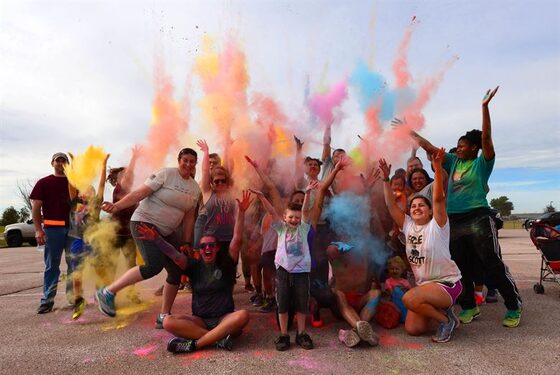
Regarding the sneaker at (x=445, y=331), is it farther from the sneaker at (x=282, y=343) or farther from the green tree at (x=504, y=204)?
the green tree at (x=504, y=204)

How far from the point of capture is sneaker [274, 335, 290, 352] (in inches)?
122

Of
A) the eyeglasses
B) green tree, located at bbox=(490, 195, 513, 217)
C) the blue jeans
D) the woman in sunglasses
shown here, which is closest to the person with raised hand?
the woman in sunglasses

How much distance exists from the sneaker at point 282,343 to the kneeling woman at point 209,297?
1.02 ft

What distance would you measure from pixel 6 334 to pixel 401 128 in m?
4.72

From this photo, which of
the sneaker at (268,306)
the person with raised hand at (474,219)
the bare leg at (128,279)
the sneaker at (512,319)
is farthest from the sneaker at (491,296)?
the bare leg at (128,279)

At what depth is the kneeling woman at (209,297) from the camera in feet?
10.2

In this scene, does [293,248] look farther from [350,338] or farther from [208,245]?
[350,338]

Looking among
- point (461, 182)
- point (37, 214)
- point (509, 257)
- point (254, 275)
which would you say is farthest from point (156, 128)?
point (509, 257)

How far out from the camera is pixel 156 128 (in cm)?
524

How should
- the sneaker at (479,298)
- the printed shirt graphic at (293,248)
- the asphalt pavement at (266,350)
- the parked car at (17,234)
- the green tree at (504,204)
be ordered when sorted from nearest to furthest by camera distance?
the asphalt pavement at (266,350)
the printed shirt graphic at (293,248)
the sneaker at (479,298)
the parked car at (17,234)
the green tree at (504,204)

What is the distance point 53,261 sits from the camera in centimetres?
467

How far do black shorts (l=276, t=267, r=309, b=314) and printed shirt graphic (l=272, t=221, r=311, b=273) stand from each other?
0.19 feet

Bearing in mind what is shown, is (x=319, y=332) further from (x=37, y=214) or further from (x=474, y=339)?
(x=37, y=214)

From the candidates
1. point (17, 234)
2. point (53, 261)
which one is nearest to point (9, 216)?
point (17, 234)
